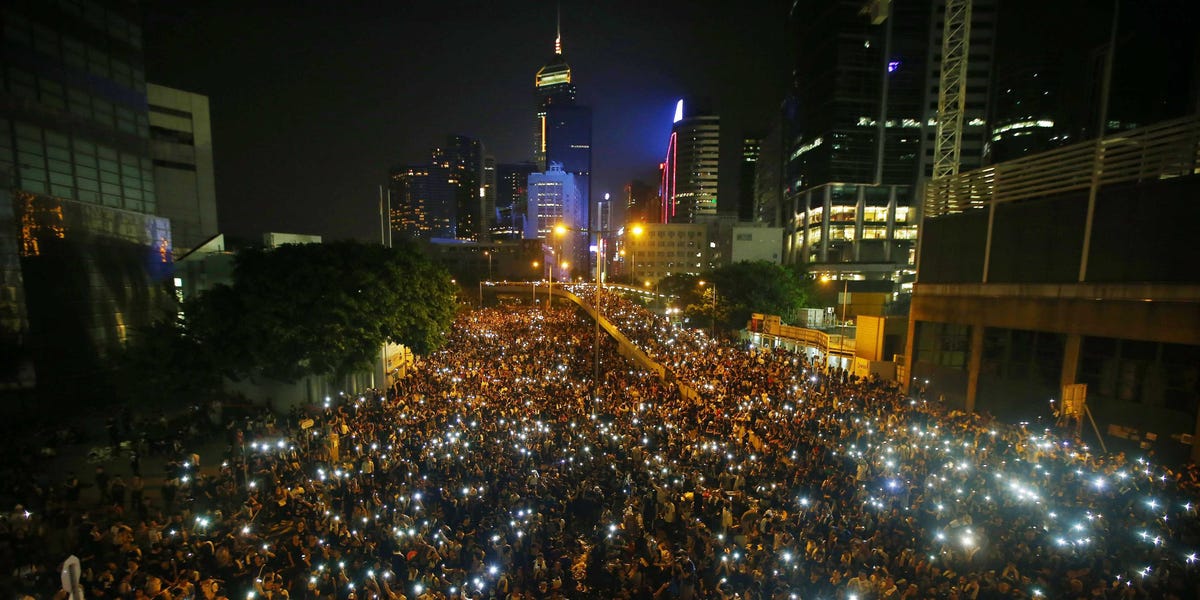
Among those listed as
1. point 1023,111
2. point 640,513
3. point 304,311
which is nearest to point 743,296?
point 640,513

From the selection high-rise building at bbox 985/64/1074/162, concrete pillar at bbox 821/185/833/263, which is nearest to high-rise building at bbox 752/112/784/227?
concrete pillar at bbox 821/185/833/263

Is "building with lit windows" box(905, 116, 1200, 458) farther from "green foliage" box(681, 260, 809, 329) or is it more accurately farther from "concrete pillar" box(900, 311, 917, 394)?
"green foliage" box(681, 260, 809, 329)

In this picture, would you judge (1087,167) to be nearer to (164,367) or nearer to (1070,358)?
(1070,358)

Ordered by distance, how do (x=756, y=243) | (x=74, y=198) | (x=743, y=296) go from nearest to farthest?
(x=74, y=198) < (x=743, y=296) < (x=756, y=243)

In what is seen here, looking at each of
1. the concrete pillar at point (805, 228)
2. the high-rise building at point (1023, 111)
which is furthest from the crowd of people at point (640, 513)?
the high-rise building at point (1023, 111)

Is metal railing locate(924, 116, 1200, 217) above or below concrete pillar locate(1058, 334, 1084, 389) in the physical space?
above

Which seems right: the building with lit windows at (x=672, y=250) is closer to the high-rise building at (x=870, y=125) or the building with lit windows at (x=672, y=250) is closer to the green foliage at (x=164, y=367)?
the high-rise building at (x=870, y=125)
